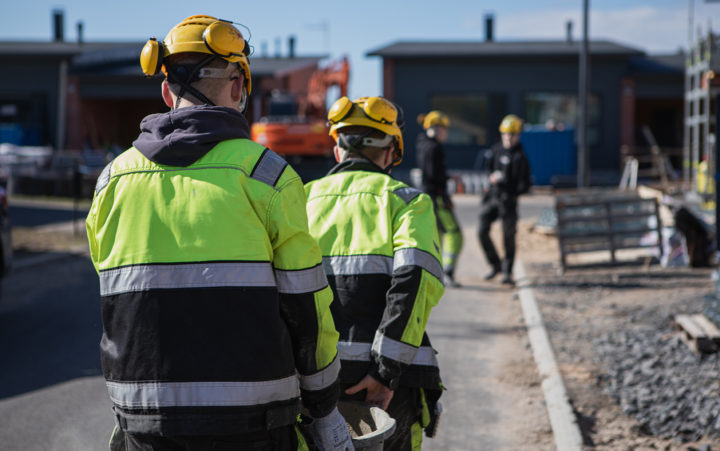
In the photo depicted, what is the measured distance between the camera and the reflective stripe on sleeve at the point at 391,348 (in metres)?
3.00

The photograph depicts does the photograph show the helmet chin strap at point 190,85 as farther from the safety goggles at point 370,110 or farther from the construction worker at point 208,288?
the safety goggles at point 370,110

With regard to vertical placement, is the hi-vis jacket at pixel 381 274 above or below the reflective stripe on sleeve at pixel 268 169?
below

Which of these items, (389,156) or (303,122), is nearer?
(389,156)

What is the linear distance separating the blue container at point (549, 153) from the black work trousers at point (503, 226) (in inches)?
739

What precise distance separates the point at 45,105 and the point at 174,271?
38060mm

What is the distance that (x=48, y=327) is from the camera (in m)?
8.68

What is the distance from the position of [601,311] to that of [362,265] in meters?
6.57

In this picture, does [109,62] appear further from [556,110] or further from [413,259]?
[413,259]

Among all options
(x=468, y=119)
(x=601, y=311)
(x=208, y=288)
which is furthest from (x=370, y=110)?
(x=468, y=119)

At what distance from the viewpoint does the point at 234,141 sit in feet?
7.41

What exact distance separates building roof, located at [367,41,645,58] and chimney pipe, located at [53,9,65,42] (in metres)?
25.4

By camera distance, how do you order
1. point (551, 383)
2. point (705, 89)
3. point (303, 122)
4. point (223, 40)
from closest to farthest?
point (223, 40) → point (551, 383) → point (705, 89) → point (303, 122)

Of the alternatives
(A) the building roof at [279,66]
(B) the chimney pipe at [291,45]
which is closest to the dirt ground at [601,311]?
(A) the building roof at [279,66]

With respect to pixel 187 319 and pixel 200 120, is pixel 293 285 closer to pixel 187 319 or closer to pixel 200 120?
pixel 187 319
